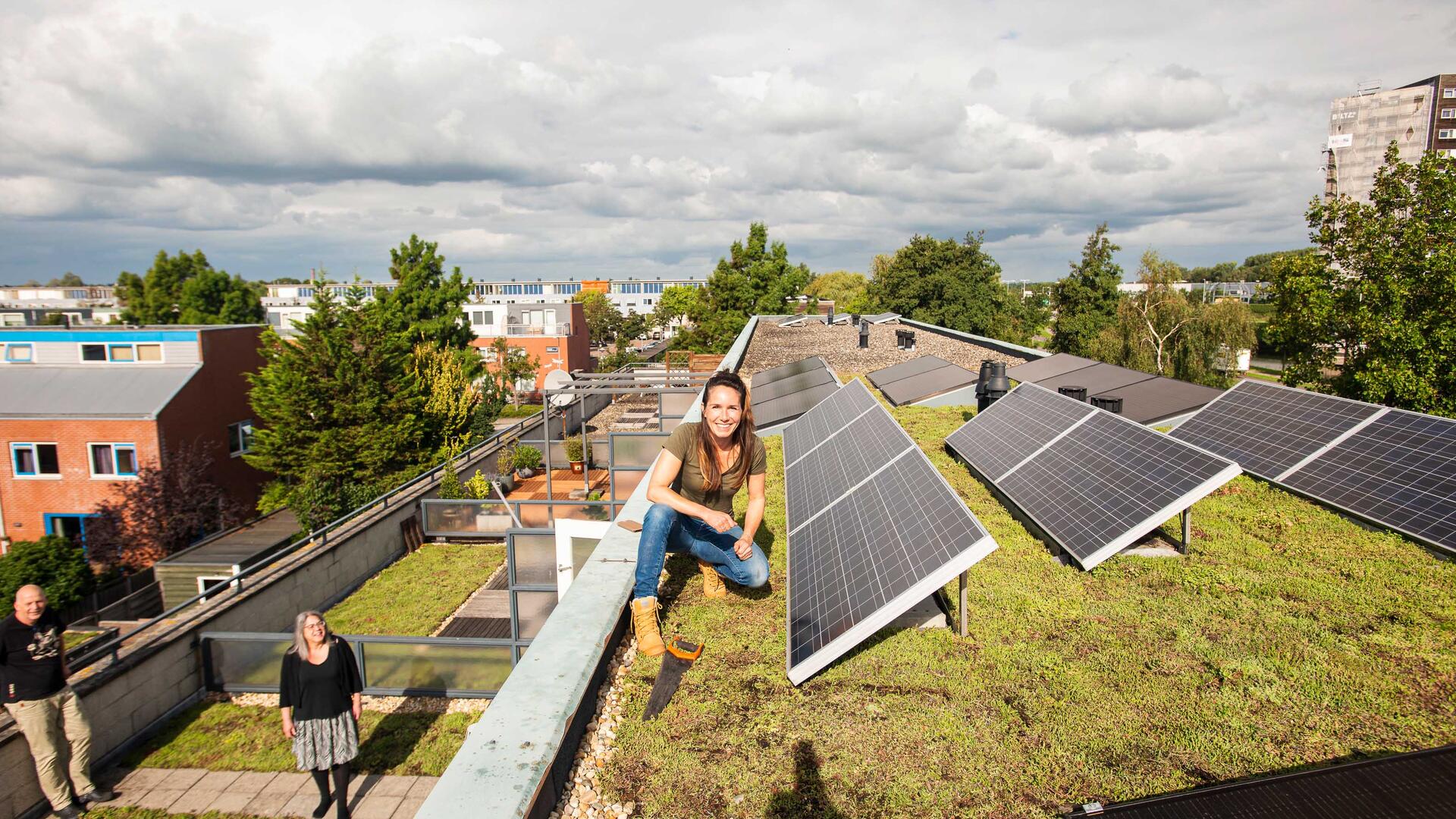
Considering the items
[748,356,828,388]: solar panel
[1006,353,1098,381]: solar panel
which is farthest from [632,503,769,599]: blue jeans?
[1006,353,1098,381]: solar panel

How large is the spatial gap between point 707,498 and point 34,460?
126 ft

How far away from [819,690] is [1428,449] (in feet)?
27.7

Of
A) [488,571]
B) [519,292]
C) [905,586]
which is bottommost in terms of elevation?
[488,571]

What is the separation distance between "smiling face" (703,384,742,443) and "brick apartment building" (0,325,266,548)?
1272 inches

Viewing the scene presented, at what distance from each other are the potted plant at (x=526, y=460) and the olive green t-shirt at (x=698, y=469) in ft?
82.8

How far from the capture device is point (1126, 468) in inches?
280

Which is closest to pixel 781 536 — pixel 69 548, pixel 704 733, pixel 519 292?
pixel 704 733

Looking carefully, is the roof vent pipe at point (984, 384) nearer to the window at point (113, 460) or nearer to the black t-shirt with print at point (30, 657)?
the black t-shirt with print at point (30, 657)

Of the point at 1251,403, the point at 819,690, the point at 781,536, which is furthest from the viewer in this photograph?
the point at 1251,403

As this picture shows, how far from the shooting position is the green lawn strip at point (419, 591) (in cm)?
1695

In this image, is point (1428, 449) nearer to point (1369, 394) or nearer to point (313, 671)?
point (313, 671)

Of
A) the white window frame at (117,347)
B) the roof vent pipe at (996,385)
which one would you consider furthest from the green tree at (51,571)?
the roof vent pipe at (996,385)

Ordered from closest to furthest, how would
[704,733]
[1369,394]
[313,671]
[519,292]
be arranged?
[704,733], [313,671], [1369,394], [519,292]

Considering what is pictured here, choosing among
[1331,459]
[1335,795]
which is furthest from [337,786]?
[1331,459]
